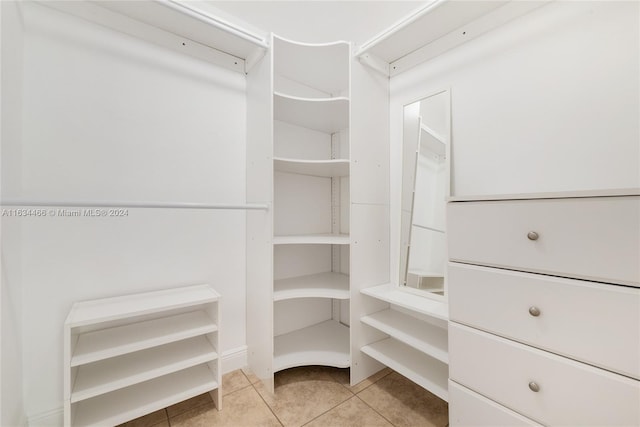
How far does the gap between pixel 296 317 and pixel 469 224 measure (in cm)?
145

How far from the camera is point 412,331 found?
149 centimetres

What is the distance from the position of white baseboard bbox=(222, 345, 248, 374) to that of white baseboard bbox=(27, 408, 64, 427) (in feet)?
2.53

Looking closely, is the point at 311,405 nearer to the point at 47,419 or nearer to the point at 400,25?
the point at 47,419

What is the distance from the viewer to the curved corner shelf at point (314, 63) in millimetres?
1573

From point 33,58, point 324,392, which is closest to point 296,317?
point 324,392

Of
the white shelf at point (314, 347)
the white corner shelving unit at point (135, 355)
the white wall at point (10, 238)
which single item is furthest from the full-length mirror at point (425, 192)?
the white wall at point (10, 238)

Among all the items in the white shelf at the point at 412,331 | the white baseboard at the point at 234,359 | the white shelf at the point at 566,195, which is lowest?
the white baseboard at the point at 234,359

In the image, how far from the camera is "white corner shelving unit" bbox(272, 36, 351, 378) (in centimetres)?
161

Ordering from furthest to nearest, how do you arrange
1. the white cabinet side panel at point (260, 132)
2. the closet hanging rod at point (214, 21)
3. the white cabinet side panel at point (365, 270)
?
1. the white cabinet side panel at point (365, 270)
2. the white cabinet side panel at point (260, 132)
3. the closet hanging rod at point (214, 21)

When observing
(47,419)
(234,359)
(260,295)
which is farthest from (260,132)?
(47,419)

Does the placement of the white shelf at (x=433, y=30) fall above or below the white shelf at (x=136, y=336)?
above

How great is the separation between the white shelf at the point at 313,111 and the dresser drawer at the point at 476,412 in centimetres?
161

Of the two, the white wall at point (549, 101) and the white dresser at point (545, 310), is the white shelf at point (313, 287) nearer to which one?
the white dresser at point (545, 310)

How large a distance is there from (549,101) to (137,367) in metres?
2.35
